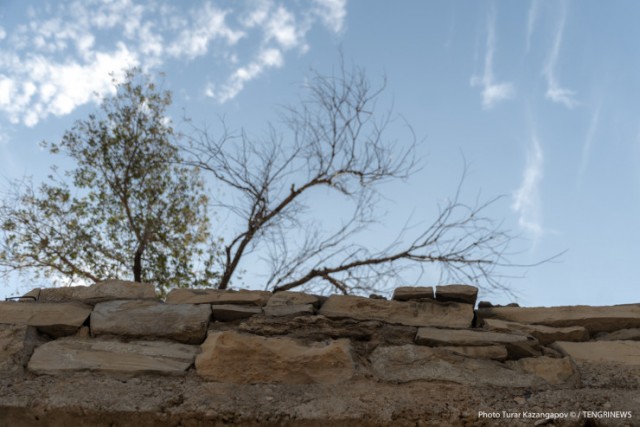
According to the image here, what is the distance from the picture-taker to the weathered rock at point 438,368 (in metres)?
1.95

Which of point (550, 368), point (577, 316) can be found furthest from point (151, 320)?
point (577, 316)

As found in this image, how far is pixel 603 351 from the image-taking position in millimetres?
2119

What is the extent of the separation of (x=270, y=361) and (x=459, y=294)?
2.30 ft

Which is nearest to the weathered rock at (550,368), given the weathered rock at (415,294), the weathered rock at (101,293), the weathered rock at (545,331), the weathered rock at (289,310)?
the weathered rock at (545,331)

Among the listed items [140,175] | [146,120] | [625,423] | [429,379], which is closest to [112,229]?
[140,175]

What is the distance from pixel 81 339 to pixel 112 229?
145 inches

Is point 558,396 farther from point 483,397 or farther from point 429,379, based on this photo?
point 429,379

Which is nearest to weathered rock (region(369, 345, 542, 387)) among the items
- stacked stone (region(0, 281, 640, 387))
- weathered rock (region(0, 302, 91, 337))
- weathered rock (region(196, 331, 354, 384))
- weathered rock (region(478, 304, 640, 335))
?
stacked stone (region(0, 281, 640, 387))

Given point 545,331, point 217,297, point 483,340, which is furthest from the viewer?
point 217,297

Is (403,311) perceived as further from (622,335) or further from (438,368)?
(622,335)

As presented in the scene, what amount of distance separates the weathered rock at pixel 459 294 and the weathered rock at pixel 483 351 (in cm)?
27

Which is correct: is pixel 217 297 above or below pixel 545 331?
above

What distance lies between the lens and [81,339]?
2.12m

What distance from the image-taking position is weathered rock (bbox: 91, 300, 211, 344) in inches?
84.3
